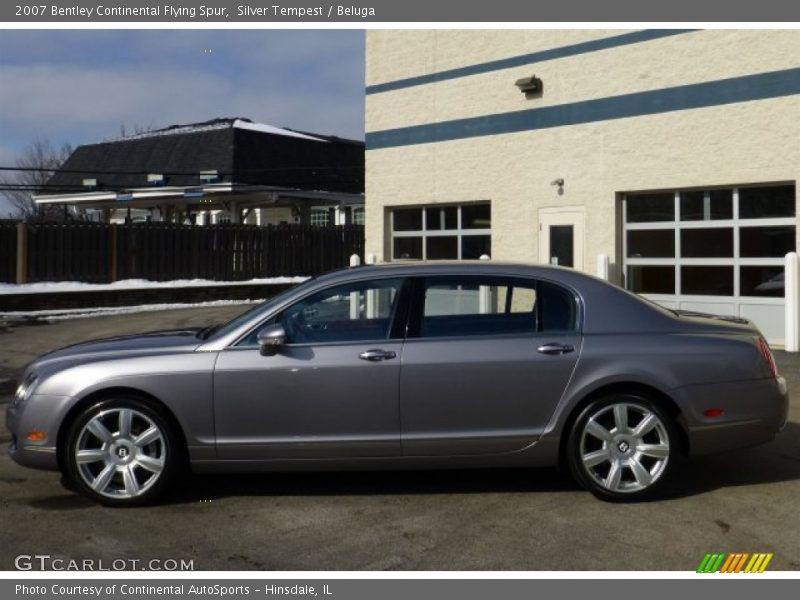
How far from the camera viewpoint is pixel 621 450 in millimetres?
5809

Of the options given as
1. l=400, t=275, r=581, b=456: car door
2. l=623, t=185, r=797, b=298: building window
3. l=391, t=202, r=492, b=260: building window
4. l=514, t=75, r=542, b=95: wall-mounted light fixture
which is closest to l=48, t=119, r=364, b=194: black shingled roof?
l=391, t=202, r=492, b=260: building window

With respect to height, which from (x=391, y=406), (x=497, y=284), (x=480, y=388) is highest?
(x=497, y=284)

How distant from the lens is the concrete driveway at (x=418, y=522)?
4.92 metres

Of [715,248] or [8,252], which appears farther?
[8,252]

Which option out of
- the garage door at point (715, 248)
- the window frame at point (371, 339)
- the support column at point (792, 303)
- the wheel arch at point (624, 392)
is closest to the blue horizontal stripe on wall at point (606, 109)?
the garage door at point (715, 248)

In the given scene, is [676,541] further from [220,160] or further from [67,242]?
[220,160]

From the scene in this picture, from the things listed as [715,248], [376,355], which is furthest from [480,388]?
[715,248]

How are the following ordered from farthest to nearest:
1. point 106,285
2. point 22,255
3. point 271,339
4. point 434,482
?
point 106,285 → point 22,255 → point 434,482 → point 271,339

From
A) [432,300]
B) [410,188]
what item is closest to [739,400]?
[432,300]

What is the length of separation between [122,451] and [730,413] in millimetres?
3776

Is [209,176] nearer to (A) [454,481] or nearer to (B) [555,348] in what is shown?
(A) [454,481]

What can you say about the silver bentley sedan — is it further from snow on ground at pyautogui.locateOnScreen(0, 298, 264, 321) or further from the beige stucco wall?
snow on ground at pyautogui.locateOnScreen(0, 298, 264, 321)

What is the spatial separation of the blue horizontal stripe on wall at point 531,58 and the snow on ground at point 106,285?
23.9 feet

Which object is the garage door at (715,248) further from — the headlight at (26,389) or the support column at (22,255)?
the support column at (22,255)
